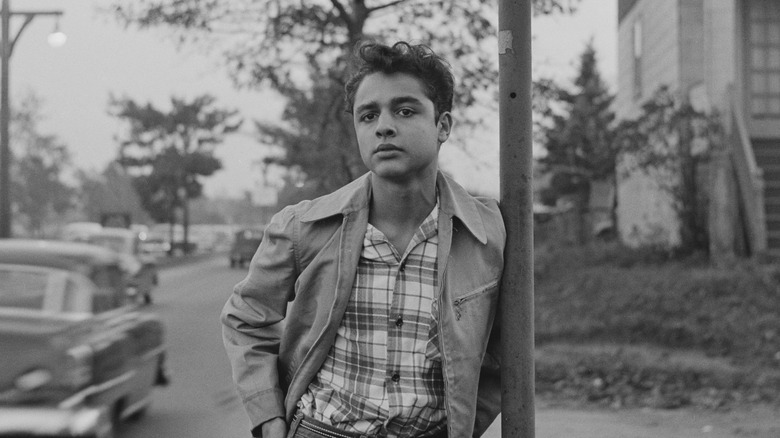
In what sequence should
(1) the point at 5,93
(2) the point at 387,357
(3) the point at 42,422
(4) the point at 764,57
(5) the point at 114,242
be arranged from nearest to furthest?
1. (2) the point at 387,357
2. (3) the point at 42,422
3. (4) the point at 764,57
4. (1) the point at 5,93
5. (5) the point at 114,242

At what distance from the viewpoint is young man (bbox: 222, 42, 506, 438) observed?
241cm

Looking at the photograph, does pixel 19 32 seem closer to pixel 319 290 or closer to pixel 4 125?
pixel 4 125

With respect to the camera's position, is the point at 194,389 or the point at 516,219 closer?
the point at 516,219

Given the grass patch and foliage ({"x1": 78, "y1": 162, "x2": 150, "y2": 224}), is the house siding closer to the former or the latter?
the grass patch

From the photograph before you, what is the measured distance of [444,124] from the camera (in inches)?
106

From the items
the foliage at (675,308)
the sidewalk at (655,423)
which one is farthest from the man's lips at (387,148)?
the foliage at (675,308)

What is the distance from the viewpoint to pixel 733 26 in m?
14.4

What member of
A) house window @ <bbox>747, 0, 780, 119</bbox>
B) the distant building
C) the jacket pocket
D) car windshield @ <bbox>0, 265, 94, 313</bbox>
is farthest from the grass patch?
the jacket pocket

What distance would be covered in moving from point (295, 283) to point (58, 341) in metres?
3.56

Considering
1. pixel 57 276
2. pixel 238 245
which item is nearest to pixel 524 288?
pixel 57 276

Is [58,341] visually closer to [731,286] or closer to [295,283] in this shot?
[295,283]

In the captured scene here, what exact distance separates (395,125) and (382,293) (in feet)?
1.43

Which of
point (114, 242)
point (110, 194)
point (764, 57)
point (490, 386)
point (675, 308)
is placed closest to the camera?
point (490, 386)

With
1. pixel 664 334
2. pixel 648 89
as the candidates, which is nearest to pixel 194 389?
pixel 664 334
